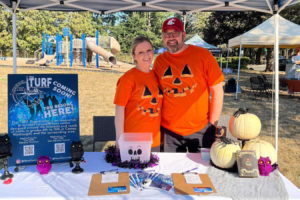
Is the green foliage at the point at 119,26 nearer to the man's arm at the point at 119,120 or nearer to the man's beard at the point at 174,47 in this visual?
the man's beard at the point at 174,47

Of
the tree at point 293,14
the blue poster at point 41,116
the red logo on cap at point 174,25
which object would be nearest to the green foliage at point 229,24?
the tree at point 293,14

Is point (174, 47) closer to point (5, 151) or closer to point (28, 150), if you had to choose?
point (28, 150)

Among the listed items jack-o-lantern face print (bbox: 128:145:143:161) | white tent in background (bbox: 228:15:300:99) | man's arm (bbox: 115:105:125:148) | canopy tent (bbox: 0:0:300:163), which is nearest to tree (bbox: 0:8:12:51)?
white tent in background (bbox: 228:15:300:99)

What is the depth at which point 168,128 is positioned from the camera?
7.67ft

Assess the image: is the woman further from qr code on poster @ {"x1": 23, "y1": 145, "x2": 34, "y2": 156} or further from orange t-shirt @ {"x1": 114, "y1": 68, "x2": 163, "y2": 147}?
qr code on poster @ {"x1": 23, "y1": 145, "x2": 34, "y2": 156}

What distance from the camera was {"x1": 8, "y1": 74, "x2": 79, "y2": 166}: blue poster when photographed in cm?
169

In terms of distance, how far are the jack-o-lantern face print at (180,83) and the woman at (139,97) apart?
16 cm

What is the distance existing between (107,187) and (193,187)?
1.70 feet

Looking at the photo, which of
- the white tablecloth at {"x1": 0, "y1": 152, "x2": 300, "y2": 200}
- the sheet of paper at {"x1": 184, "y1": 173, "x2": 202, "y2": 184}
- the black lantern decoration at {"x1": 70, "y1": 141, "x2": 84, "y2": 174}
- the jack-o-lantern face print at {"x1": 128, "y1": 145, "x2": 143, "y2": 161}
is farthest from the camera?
the jack-o-lantern face print at {"x1": 128, "y1": 145, "x2": 143, "y2": 161}

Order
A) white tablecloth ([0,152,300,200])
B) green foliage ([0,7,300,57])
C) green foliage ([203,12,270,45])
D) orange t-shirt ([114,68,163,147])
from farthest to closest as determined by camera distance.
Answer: green foliage ([0,7,300,57]) < green foliage ([203,12,270,45]) < orange t-shirt ([114,68,163,147]) < white tablecloth ([0,152,300,200])

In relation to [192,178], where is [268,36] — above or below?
above

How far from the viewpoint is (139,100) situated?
2.02 metres

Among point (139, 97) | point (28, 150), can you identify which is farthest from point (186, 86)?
point (28, 150)

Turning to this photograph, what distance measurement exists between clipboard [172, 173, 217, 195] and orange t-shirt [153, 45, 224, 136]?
712mm
